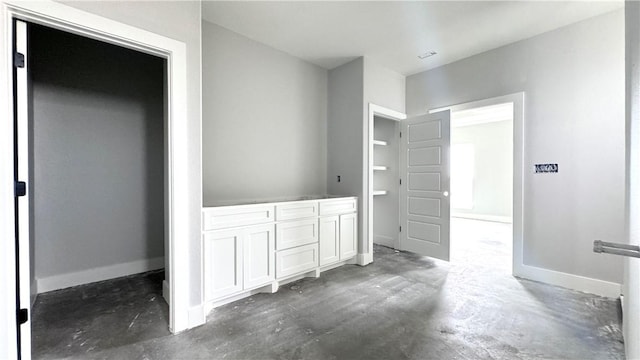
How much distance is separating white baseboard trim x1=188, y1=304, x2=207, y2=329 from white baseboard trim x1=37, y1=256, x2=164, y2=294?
5.21 feet

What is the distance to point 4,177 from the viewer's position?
143cm

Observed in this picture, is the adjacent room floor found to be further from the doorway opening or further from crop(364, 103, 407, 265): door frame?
crop(364, 103, 407, 265): door frame

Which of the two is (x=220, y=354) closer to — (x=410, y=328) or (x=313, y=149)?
(x=410, y=328)

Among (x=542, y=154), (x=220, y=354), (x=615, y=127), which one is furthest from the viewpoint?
(x=542, y=154)

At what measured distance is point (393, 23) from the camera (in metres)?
2.80

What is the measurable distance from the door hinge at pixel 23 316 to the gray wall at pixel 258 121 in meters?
1.44

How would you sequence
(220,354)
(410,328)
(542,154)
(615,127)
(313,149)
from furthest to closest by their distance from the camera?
(313,149) → (542,154) → (615,127) → (410,328) → (220,354)

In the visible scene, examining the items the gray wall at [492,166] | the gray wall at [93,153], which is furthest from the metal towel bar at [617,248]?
the gray wall at [492,166]

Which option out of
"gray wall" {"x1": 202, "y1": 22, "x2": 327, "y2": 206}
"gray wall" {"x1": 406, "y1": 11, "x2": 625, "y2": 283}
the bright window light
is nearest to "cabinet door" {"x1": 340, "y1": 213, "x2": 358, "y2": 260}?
"gray wall" {"x1": 202, "y1": 22, "x2": 327, "y2": 206}

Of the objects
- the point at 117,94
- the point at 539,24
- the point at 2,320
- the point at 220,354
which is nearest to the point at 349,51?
the point at 539,24

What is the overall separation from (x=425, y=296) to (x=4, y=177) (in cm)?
318

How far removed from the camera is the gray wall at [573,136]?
2.62m

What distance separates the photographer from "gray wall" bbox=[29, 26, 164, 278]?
8.65 ft

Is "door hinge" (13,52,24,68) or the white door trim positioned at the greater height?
"door hinge" (13,52,24,68)
